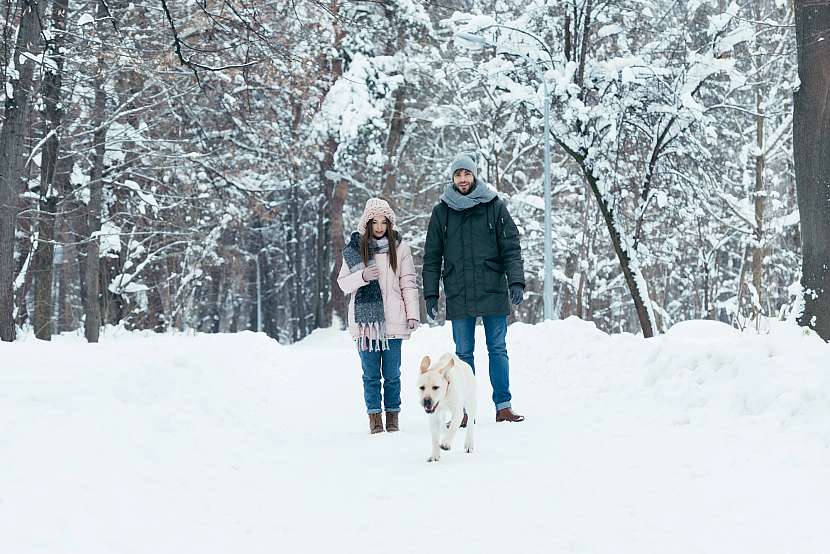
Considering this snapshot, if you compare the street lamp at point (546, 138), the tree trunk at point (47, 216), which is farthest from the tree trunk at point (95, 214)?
the street lamp at point (546, 138)

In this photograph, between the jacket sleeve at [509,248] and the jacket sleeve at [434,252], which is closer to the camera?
the jacket sleeve at [509,248]

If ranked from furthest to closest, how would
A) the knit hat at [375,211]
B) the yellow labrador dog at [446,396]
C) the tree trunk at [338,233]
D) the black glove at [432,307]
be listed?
the tree trunk at [338,233] → the knit hat at [375,211] → the black glove at [432,307] → the yellow labrador dog at [446,396]

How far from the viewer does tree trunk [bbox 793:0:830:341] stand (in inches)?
348

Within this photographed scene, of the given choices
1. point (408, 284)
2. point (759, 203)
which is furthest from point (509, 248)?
point (759, 203)

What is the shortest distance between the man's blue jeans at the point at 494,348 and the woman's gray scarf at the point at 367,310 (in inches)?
27.3

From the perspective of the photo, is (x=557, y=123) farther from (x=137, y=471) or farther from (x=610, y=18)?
(x=137, y=471)

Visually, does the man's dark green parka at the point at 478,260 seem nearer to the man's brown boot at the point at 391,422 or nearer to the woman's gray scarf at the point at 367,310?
the woman's gray scarf at the point at 367,310

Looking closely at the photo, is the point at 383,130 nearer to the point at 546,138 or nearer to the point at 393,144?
the point at 393,144

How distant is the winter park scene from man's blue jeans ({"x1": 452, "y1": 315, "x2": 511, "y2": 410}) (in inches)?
0.9

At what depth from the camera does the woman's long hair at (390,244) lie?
7336 millimetres

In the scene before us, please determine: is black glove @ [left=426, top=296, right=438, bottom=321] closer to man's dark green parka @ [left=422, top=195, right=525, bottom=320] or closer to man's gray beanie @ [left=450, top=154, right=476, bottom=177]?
man's dark green parka @ [left=422, top=195, right=525, bottom=320]

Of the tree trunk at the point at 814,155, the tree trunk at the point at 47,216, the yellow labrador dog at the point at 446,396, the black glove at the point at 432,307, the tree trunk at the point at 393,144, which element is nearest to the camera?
the yellow labrador dog at the point at 446,396

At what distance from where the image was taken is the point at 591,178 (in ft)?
52.6

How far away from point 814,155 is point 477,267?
169 inches
